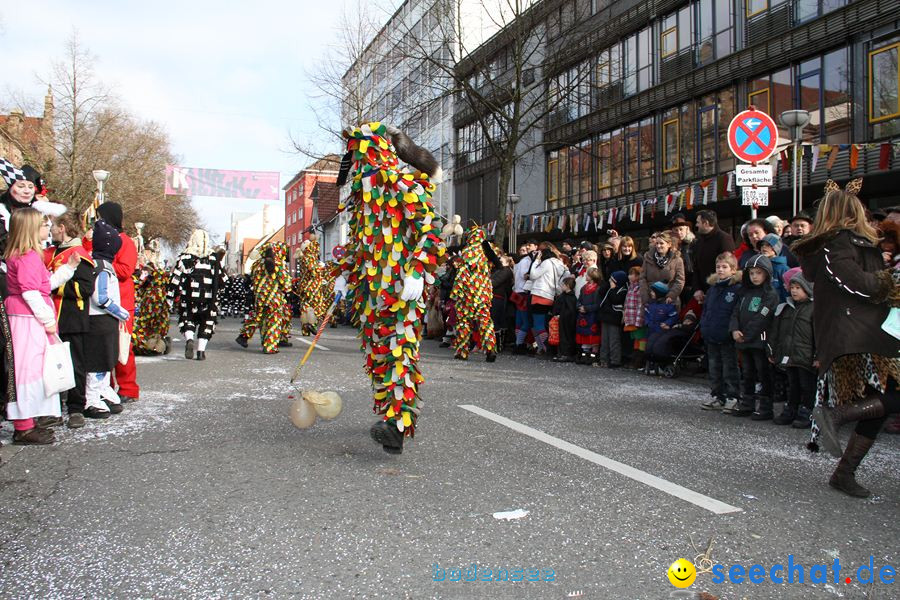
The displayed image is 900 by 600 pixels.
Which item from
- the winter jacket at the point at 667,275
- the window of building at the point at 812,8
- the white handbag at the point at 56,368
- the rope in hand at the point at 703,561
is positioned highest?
the window of building at the point at 812,8

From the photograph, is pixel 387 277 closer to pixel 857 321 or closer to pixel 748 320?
pixel 857 321

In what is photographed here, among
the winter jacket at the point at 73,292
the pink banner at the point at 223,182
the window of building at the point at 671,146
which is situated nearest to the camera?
the winter jacket at the point at 73,292

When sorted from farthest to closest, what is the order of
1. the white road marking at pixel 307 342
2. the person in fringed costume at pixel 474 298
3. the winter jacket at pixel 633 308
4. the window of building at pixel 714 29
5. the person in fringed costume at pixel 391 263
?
the window of building at pixel 714 29
the white road marking at pixel 307 342
the person in fringed costume at pixel 474 298
the winter jacket at pixel 633 308
the person in fringed costume at pixel 391 263

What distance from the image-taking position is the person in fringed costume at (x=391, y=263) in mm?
4863

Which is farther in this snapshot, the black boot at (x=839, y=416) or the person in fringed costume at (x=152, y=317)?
the person in fringed costume at (x=152, y=317)

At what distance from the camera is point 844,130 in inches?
714

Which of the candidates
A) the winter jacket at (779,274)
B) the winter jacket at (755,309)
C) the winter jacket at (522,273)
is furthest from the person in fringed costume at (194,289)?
the winter jacket at (779,274)

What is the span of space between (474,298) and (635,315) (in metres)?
2.69

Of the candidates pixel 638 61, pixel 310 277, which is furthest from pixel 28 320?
pixel 638 61

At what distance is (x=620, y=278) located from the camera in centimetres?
1083

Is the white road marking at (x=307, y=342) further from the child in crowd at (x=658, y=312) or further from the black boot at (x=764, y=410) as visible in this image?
the black boot at (x=764, y=410)

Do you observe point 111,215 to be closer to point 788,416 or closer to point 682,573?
point 682,573

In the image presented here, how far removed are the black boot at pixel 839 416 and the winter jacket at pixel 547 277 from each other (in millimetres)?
8109

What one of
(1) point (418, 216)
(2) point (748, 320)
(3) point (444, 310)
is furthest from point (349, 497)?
(3) point (444, 310)
